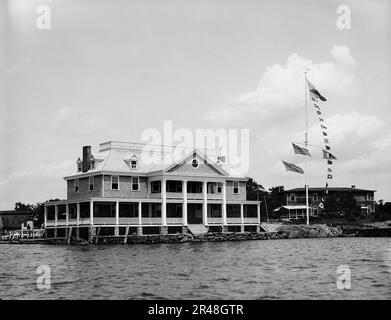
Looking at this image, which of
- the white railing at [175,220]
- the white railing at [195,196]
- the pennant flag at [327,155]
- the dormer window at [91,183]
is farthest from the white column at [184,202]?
the pennant flag at [327,155]

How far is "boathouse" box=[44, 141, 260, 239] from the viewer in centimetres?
6194

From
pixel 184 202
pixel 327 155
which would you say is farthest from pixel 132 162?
pixel 327 155

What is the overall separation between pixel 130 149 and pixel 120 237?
37.7ft

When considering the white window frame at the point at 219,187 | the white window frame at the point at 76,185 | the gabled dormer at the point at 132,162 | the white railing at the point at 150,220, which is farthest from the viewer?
the white window frame at the point at 219,187

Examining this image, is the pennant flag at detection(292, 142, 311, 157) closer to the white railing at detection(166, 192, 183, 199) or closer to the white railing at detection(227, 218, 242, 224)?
the white railing at detection(227, 218, 242, 224)

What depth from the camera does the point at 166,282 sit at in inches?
1011

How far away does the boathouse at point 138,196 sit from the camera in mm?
61938

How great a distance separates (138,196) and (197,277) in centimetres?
3802

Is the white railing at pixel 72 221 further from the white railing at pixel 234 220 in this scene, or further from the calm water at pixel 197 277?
the calm water at pixel 197 277

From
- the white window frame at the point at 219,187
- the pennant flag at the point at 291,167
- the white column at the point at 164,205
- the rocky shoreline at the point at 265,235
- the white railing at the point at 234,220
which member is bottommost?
the rocky shoreline at the point at 265,235

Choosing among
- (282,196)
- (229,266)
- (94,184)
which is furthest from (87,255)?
(282,196)

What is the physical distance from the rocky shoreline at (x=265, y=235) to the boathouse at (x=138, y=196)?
2382 mm
